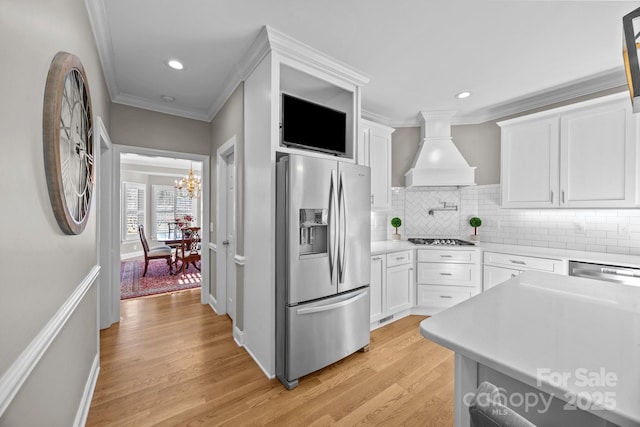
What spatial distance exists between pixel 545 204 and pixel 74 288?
4173mm

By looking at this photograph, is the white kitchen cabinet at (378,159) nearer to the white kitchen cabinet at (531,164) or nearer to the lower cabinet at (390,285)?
the lower cabinet at (390,285)

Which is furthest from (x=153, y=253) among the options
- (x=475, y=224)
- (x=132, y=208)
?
(x=475, y=224)

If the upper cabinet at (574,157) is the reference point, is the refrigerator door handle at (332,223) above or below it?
below

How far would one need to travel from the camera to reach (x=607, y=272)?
2.31 metres

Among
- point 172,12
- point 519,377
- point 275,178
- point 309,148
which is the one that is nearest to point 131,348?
point 275,178

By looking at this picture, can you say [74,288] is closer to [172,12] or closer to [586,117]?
[172,12]

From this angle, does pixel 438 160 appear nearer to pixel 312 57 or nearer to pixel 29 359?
pixel 312 57

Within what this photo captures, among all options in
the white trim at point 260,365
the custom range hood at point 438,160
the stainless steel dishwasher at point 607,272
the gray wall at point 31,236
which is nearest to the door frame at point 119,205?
the white trim at point 260,365

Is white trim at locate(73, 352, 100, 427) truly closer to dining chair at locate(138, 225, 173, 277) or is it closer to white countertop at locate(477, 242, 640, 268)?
dining chair at locate(138, 225, 173, 277)

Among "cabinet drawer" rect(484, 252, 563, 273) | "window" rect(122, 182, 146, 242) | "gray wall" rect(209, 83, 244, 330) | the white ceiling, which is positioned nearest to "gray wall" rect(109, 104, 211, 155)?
the white ceiling

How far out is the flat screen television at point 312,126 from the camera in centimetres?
221

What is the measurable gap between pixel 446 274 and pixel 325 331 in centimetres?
191

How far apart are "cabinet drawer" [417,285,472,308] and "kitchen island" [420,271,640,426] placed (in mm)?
2155

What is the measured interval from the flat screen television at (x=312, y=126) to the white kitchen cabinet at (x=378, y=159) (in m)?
0.81
